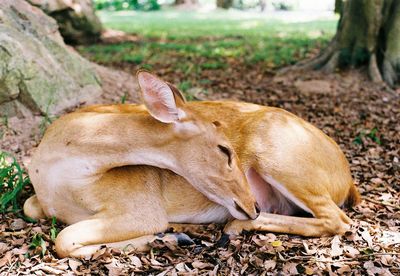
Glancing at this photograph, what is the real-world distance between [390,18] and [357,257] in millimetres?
5828

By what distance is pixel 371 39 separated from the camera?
9.21 metres

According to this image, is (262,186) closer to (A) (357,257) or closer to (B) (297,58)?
(A) (357,257)

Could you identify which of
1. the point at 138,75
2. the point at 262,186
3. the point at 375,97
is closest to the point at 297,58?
the point at 375,97

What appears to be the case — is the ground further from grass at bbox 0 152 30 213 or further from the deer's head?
the deer's head

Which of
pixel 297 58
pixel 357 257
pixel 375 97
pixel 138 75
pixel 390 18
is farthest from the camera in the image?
pixel 297 58

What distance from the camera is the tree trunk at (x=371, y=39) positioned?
902cm

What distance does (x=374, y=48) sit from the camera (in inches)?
364

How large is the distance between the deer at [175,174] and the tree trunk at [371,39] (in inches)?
190

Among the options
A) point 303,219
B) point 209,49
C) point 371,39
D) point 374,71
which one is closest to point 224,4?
point 209,49

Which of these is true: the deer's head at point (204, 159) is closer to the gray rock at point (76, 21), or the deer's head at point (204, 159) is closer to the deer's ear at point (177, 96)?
the deer's ear at point (177, 96)

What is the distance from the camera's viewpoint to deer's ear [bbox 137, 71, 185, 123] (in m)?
3.90

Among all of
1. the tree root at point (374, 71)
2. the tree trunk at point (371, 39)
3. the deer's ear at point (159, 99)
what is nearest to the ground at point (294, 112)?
the tree root at point (374, 71)

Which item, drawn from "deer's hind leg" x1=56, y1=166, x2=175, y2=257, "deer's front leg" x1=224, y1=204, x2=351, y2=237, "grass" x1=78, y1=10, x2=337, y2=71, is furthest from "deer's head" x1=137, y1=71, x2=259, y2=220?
"grass" x1=78, y1=10, x2=337, y2=71

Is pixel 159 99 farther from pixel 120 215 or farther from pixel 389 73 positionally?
pixel 389 73
